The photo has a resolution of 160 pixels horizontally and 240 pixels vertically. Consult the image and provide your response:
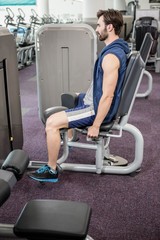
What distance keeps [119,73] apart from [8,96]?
0.88 meters

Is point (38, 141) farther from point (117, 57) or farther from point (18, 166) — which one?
point (18, 166)

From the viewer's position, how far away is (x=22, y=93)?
5914 mm

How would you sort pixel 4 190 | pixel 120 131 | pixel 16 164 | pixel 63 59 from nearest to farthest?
pixel 4 190 < pixel 16 164 < pixel 120 131 < pixel 63 59

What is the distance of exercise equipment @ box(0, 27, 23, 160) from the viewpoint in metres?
2.21

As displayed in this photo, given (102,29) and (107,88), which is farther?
(102,29)

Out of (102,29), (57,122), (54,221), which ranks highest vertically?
(102,29)

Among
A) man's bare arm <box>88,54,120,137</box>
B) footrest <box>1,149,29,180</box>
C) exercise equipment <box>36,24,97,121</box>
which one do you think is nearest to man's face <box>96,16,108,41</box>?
man's bare arm <box>88,54,120,137</box>

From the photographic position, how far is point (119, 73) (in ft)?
7.83

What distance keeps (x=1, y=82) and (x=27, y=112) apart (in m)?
2.46

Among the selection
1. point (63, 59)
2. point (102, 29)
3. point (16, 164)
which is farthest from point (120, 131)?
point (16, 164)

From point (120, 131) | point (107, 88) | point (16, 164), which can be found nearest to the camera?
point (16, 164)

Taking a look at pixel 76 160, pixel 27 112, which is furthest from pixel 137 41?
pixel 76 160

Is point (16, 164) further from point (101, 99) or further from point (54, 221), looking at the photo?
point (101, 99)

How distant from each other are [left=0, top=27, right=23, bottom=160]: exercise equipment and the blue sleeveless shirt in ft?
2.11
